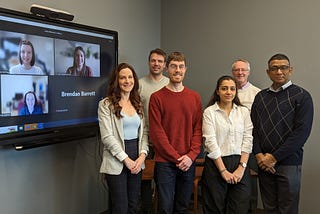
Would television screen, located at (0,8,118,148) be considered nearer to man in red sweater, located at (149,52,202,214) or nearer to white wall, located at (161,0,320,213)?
man in red sweater, located at (149,52,202,214)

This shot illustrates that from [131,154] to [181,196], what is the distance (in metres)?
0.50

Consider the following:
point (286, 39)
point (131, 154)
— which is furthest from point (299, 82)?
point (131, 154)

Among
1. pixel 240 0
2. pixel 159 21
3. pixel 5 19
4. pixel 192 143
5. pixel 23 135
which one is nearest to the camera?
pixel 5 19

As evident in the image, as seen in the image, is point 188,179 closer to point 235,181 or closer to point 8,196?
point 235,181

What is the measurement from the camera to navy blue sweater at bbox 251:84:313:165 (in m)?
2.49

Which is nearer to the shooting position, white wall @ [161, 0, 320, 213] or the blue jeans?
the blue jeans

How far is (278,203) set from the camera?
2.61 meters

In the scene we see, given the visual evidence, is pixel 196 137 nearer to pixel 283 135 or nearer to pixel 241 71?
pixel 283 135

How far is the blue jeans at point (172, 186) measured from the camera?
2.52 meters

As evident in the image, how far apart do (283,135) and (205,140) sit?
1.90ft

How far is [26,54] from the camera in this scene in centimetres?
239

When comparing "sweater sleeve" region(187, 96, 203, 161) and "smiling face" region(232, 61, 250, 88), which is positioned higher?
"smiling face" region(232, 61, 250, 88)

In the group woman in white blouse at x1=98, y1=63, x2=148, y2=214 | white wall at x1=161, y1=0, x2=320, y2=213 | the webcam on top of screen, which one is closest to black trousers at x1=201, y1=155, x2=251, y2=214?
woman in white blouse at x1=98, y1=63, x2=148, y2=214

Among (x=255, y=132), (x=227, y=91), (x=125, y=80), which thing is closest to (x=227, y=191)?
(x=255, y=132)
